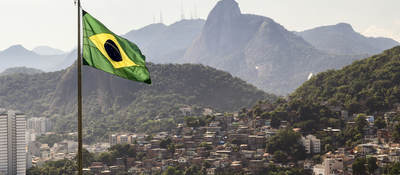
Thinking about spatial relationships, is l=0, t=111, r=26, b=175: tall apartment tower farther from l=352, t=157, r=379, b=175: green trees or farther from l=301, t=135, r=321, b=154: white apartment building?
l=352, t=157, r=379, b=175: green trees

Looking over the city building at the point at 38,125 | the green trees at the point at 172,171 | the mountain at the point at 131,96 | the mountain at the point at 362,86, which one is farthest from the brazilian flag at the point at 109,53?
the city building at the point at 38,125

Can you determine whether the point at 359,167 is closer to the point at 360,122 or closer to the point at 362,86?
the point at 360,122

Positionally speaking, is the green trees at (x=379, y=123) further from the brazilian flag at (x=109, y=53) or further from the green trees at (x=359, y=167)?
the brazilian flag at (x=109, y=53)

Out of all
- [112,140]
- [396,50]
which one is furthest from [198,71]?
[396,50]

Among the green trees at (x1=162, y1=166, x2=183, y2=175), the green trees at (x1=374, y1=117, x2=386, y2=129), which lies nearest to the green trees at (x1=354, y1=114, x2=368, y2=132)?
the green trees at (x1=374, y1=117, x2=386, y2=129)

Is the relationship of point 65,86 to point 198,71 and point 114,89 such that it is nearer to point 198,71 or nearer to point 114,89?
point 114,89

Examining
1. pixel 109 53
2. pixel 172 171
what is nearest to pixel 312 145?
pixel 172 171

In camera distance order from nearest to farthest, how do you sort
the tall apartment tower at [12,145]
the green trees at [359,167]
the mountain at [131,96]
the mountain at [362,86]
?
the green trees at [359,167]
the tall apartment tower at [12,145]
the mountain at [362,86]
the mountain at [131,96]
